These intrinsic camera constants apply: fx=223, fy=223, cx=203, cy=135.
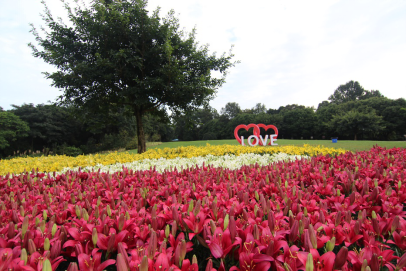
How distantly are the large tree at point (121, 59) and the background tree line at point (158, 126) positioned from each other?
1450 mm

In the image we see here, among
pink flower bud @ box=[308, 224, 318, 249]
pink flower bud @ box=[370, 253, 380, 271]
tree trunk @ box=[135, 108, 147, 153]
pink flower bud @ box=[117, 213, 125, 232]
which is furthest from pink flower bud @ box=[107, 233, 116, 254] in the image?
tree trunk @ box=[135, 108, 147, 153]

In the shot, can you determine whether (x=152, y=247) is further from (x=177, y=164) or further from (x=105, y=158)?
(x=105, y=158)

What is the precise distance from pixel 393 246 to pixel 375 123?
41820mm

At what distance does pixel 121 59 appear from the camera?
30.8 feet

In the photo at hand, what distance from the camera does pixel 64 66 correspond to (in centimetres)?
954

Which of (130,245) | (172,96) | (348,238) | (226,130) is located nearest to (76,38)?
(172,96)

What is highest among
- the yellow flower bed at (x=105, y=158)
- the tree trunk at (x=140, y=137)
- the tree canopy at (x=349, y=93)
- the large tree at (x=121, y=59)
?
the tree canopy at (x=349, y=93)

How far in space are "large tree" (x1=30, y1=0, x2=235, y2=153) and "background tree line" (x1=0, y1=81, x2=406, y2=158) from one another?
1.45 m

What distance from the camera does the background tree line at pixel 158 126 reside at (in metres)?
22.7

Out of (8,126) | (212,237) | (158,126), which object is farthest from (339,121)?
(8,126)

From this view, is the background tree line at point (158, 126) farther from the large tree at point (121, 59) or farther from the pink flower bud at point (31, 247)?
the pink flower bud at point (31, 247)

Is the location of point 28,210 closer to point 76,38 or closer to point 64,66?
point 64,66

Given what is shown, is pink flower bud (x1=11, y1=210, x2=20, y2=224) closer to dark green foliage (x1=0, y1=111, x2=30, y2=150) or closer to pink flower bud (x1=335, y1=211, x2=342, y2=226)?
pink flower bud (x1=335, y1=211, x2=342, y2=226)

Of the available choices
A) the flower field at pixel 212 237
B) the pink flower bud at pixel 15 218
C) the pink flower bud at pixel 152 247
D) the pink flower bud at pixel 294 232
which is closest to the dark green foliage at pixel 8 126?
the pink flower bud at pixel 15 218
